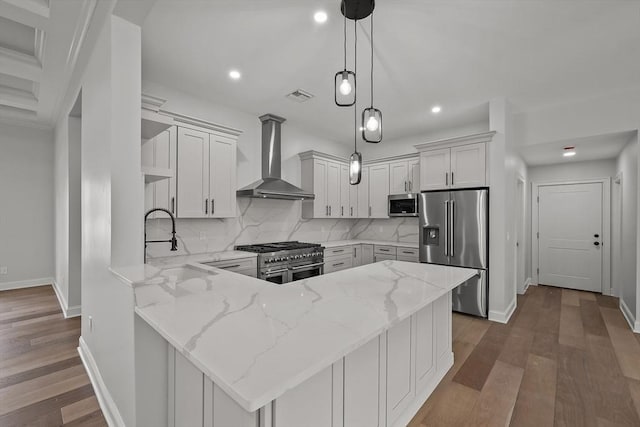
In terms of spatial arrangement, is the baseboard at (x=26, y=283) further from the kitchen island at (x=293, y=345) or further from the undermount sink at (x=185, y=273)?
the kitchen island at (x=293, y=345)

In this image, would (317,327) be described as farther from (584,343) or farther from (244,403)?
(584,343)

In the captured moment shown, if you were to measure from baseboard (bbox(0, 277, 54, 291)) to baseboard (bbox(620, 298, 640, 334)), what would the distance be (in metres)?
8.60

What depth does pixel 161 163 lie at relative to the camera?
312cm

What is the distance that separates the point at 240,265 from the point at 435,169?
3.03 m

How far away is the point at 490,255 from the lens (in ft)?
12.4

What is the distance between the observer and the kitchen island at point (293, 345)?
87cm

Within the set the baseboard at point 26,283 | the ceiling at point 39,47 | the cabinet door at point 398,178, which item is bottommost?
the baseboard at point 26,283

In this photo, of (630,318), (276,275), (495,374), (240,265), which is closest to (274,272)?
(276,275)

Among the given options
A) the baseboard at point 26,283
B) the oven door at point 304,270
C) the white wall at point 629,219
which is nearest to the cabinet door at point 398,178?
the oven door at point 304,270

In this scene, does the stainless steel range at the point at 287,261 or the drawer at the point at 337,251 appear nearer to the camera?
the stainless steel range at the point at 287,261

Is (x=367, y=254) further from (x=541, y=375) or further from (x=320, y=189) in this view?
(x=541, y=375)

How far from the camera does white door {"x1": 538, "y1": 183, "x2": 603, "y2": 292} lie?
509 centimetres

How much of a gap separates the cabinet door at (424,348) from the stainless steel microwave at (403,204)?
287 cm

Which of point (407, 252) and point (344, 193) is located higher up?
point (344, 193)
